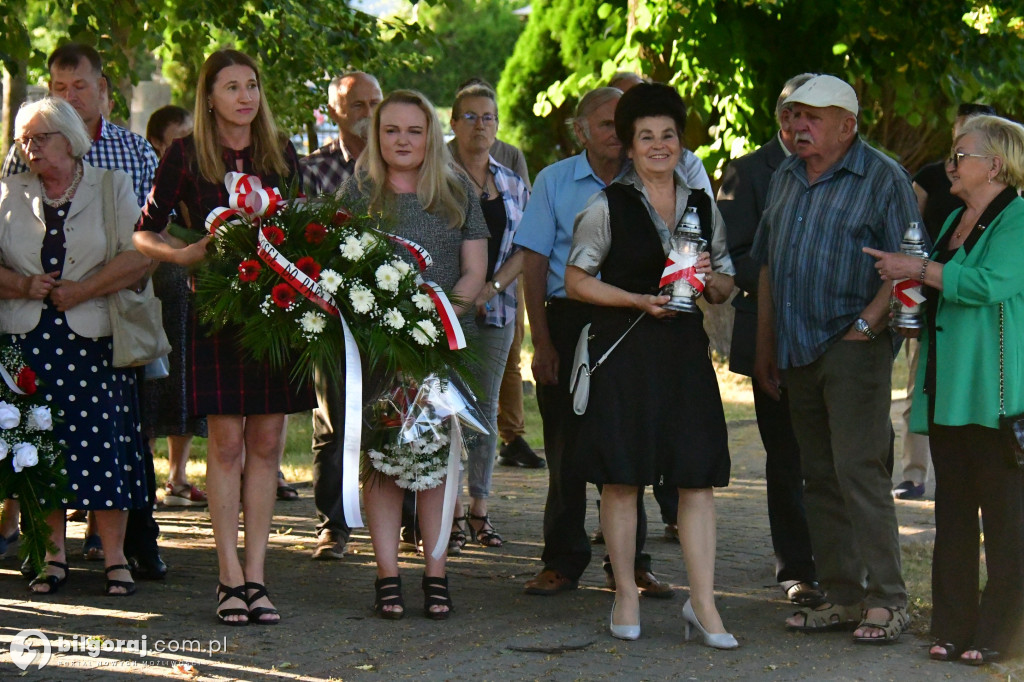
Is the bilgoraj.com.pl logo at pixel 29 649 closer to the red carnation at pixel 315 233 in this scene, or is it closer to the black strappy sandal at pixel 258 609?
the black strappy sandal at pixel 258 609

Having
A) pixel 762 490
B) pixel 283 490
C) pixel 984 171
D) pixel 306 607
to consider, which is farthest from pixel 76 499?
pixel 762 490

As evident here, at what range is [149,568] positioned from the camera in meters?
6.32

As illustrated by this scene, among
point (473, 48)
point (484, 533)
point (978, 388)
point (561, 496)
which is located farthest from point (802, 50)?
point (473, 48)

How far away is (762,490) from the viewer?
31.0ft

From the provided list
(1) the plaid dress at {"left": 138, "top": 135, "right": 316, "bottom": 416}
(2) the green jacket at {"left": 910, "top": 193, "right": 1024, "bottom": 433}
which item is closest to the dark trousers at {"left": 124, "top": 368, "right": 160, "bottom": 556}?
(1) the plaid dress at {"left": 138, "top": 135, "right": 316, "bottom": 416}

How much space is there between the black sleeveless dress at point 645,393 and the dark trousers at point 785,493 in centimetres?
84

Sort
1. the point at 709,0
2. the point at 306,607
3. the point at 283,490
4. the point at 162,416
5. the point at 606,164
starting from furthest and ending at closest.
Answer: the point at 709,0, the point at 283,490, the point at 162,416, the point at 606,164, the point at 306,607

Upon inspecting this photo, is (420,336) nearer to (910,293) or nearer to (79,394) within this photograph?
(79,394)

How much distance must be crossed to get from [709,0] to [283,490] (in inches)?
189

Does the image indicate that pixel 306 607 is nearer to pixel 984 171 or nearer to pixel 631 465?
pixel 631 465

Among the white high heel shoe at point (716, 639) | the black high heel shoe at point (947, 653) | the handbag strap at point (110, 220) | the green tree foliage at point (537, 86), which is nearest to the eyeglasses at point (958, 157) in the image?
the black high heel shoe at point (947, 653)

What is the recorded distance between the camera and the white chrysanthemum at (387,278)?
17.2 ft

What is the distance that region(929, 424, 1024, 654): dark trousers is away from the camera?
193 inches

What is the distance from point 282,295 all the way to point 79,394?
136 cm
